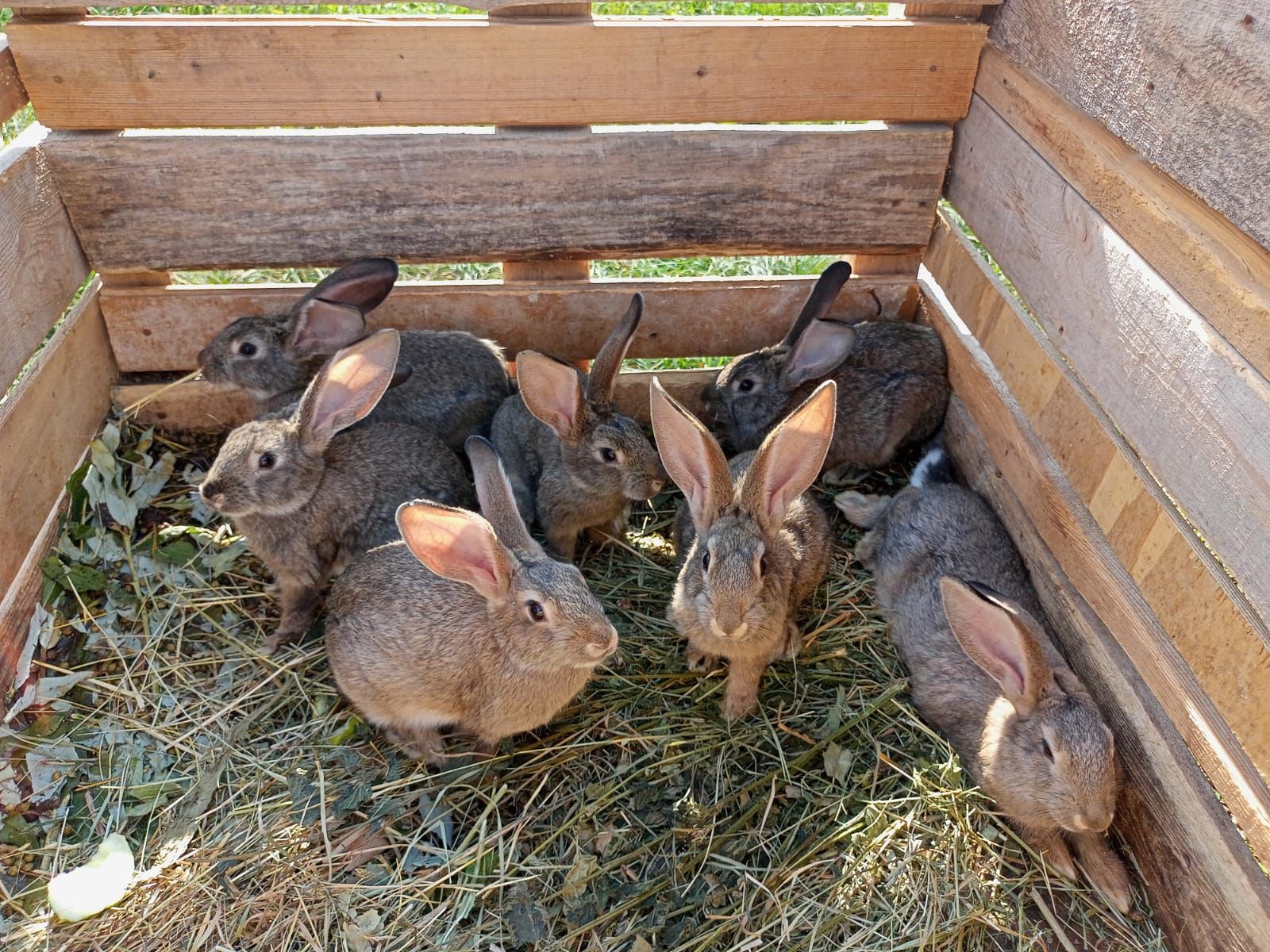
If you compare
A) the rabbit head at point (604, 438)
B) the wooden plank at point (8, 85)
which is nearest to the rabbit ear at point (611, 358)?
the rabbit head at point (604, 438)

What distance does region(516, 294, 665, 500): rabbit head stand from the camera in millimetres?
4125

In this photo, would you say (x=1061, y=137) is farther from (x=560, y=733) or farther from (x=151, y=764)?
(x=151, y=764)

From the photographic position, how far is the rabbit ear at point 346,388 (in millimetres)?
3791

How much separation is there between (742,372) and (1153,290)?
74.3 inches

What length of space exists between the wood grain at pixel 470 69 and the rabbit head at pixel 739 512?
4.63 ft

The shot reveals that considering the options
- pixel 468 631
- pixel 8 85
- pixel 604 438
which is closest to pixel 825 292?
pixel 604 438

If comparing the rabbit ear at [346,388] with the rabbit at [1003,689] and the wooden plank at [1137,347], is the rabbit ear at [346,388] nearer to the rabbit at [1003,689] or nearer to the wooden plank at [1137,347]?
the rabbit at [1003,689]

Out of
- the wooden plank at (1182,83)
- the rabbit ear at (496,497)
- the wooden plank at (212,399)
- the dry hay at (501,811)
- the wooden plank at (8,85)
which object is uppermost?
the wooden plank at (1182,83)

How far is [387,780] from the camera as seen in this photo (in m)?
3.54

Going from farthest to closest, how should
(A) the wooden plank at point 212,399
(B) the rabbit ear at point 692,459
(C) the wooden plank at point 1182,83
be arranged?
(A) the wooden plank at point 212,399 < (B) the rabbit ear at point 692,459 < (C) the wooden plank at point 1182,83

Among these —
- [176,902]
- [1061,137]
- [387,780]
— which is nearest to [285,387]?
[387,780]

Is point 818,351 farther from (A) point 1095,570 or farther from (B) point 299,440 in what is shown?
(B) point 299,440

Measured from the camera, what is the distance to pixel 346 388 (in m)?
3.88

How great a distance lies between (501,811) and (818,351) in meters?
2.36
